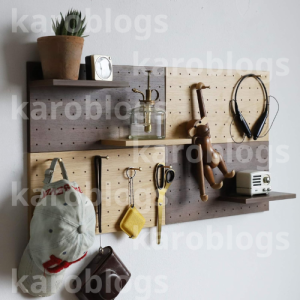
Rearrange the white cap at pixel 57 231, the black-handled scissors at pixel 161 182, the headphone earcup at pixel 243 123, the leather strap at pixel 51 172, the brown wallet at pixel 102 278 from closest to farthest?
the white cap at pixel 57 231
the leather strap at pixel 51 172
the brown wallet at pixel 102 278
the black-handled scissors at pixel 161 182
the headphone earcup at pixel 243 123

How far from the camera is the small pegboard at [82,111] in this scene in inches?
54.1

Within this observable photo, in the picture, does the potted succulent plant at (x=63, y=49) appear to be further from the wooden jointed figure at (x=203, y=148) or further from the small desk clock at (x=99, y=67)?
the wooden jointed figure at (x=203, y=148)

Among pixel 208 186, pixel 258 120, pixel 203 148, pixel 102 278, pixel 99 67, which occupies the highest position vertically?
pixel 99 67

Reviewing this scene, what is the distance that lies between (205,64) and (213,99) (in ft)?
0.44

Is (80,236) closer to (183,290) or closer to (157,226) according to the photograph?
(157,226)

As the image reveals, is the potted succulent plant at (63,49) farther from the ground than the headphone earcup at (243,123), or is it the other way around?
the potted succulent plant at (63,49)

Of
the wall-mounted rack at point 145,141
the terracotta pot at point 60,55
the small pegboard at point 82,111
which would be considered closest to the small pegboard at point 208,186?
the wall-mounted rack at point 145,141

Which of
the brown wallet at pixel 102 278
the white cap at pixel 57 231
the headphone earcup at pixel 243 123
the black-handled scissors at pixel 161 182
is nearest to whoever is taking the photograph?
the white cap at pixel 57 231

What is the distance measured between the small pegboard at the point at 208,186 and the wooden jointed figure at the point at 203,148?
5 cm

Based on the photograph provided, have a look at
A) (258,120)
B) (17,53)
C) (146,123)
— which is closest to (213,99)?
(258,120)

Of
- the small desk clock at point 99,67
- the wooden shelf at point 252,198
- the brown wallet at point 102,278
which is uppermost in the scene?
the small desk clock at point 99,67

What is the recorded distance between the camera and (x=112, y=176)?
1.51 m

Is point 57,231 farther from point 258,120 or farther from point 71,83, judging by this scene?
point 258,120

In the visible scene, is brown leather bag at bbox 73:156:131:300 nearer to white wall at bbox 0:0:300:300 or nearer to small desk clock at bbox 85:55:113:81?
white wall at bbox 0:0:300:300
